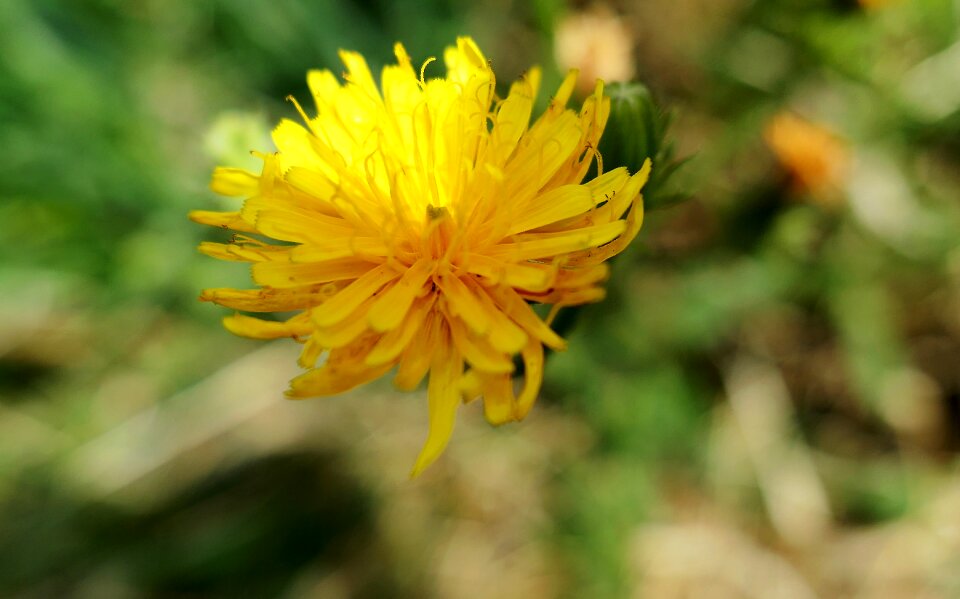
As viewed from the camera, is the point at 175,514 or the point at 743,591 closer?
the point at 743,591

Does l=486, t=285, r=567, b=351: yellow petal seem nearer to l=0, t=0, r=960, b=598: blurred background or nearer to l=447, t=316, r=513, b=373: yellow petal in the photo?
l=447, t=316, r=513, b=373: yellow petal

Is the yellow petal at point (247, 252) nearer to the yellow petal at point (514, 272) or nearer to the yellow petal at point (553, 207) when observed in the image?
the yellow petal at point (514, 272)

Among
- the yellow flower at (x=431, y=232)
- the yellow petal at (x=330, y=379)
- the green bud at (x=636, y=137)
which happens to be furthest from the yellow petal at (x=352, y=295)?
the green bud at (x=636, y=137)

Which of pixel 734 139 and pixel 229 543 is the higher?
pixel 734 139

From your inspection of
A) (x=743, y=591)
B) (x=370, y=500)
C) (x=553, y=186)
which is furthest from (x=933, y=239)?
(x=370, y=500)

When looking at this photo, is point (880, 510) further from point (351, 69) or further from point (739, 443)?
point (351, 69)

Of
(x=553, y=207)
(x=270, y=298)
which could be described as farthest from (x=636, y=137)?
(x=270, y=298)
